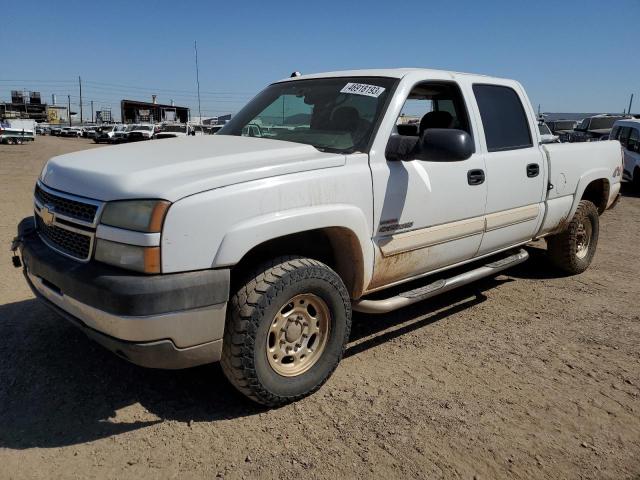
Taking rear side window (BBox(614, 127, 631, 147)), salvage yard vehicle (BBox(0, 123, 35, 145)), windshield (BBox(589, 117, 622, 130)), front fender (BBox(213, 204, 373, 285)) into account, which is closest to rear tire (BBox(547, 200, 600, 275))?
front fender (BBox(213, 204, 373, 285))

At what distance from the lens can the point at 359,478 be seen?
234 centimetres

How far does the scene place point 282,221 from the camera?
2578 millimetres

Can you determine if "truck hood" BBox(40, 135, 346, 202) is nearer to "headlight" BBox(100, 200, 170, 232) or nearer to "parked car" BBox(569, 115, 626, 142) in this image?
"headlight" BBox(100, 200, 170, 232)

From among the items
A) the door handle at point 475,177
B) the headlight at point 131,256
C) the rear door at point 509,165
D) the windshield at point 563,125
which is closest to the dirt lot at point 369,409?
the rear door at point 509,165

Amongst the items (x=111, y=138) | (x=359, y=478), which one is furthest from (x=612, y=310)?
(x=111, y=138)

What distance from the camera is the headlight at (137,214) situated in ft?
7.43

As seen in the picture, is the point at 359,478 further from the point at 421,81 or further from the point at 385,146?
the point at 421,81

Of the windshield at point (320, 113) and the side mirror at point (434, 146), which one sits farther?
the windshield at point (320, 113)

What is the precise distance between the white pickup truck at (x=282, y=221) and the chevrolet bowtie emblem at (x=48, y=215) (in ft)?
0.04

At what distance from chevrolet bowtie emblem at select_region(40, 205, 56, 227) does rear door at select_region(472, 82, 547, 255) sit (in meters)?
2.95

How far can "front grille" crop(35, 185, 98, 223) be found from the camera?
97.7 inches

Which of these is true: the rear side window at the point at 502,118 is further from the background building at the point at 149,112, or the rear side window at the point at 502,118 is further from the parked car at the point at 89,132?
the parked car at the point at 89,132

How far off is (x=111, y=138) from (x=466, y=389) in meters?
46.1

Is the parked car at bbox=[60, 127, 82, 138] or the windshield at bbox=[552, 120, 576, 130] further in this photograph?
the parked car at bbox=[60, 127, 82, 138]
